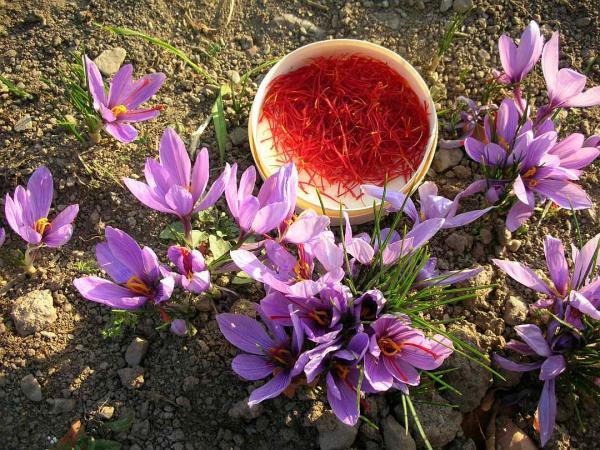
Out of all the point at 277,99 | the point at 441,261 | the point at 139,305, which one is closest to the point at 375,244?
the point at 441,261

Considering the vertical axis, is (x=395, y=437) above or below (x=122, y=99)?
below

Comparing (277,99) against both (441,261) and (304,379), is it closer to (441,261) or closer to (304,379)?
(441,261)

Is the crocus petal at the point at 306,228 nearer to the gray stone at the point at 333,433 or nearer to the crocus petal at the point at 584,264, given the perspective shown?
the gray stone at the point at 333,433

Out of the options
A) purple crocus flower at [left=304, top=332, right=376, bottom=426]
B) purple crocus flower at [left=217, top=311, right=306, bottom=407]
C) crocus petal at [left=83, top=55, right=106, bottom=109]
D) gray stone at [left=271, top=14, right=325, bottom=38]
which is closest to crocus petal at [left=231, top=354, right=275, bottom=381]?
purple crocus flower at [left=217, top=311, right=306, bottom=407]

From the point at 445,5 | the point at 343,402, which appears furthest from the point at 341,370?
the point at 445,5

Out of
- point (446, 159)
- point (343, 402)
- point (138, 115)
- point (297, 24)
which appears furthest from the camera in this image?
point (297, 24)

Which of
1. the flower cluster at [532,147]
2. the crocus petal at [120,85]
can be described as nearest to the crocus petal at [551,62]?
the flower cluster at [532,147]

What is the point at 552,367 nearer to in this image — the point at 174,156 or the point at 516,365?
the point at 516,365
